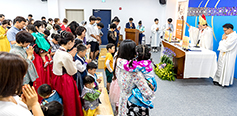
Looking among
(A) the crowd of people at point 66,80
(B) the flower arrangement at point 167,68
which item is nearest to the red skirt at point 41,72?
(A) the crowd of people at point 66,80

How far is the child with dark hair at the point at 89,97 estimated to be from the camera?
2.47m

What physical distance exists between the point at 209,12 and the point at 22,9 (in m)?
8.26

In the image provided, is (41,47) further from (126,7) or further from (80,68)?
(126,7)

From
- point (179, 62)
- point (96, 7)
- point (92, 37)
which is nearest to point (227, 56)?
point (179, 62)

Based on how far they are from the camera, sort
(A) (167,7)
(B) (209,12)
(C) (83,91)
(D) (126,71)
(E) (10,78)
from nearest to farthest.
Answer: (E) (10,78) < (D) (126,71) < (C) (83,91) < (B) (209,12) < (A) (167,7)

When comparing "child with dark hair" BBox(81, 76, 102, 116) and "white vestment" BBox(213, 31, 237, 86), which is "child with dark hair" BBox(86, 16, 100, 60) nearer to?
"child with dark hair" BBox(81, 76, 102, 116)

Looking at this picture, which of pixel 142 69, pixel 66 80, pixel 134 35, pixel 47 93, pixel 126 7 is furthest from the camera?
pixel 126 7

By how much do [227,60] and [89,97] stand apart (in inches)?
134

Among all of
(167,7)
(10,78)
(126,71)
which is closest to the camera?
(10,78)

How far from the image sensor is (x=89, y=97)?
2457 millimetres

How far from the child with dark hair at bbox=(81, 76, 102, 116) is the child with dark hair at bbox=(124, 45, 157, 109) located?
0.79 metres

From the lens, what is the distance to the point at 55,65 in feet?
7.06

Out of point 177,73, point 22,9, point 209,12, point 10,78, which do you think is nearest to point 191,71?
point 177,73

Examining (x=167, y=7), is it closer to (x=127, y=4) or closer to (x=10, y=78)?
(x=127, y=4)
